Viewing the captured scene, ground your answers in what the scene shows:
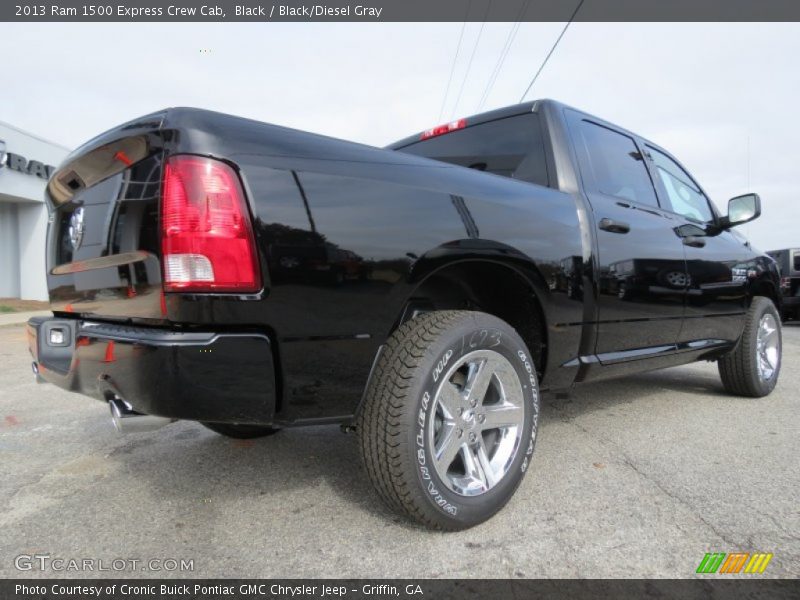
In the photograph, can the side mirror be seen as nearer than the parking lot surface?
No

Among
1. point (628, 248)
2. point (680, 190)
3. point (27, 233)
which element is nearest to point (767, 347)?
point (680, 190)

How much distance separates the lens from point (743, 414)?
355cm

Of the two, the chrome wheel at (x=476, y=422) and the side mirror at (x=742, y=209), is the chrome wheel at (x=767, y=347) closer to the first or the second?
the side mirror at (x=742, y=209)

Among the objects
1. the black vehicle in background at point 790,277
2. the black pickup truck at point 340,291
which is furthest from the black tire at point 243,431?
the black vehicle in background at point 790,277

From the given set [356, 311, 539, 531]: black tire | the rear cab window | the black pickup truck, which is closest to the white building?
the rear cab window

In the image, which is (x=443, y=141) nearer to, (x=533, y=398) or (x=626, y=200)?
(x=626, y=200)

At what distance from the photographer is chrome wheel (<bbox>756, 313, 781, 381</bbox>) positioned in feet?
13.1

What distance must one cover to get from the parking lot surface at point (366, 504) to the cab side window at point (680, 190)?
141 centimetres

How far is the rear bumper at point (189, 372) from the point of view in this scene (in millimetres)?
1493

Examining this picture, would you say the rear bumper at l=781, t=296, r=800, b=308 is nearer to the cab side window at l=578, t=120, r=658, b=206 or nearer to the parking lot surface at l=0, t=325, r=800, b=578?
the parking lot surface at l=0, t=325, r=800, b=578

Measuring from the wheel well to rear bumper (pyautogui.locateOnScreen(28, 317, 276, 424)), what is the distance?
30.0 inches

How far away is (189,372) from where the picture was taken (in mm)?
1488

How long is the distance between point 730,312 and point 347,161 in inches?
124

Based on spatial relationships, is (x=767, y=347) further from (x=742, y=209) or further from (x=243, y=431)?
(x=243, y=431)
